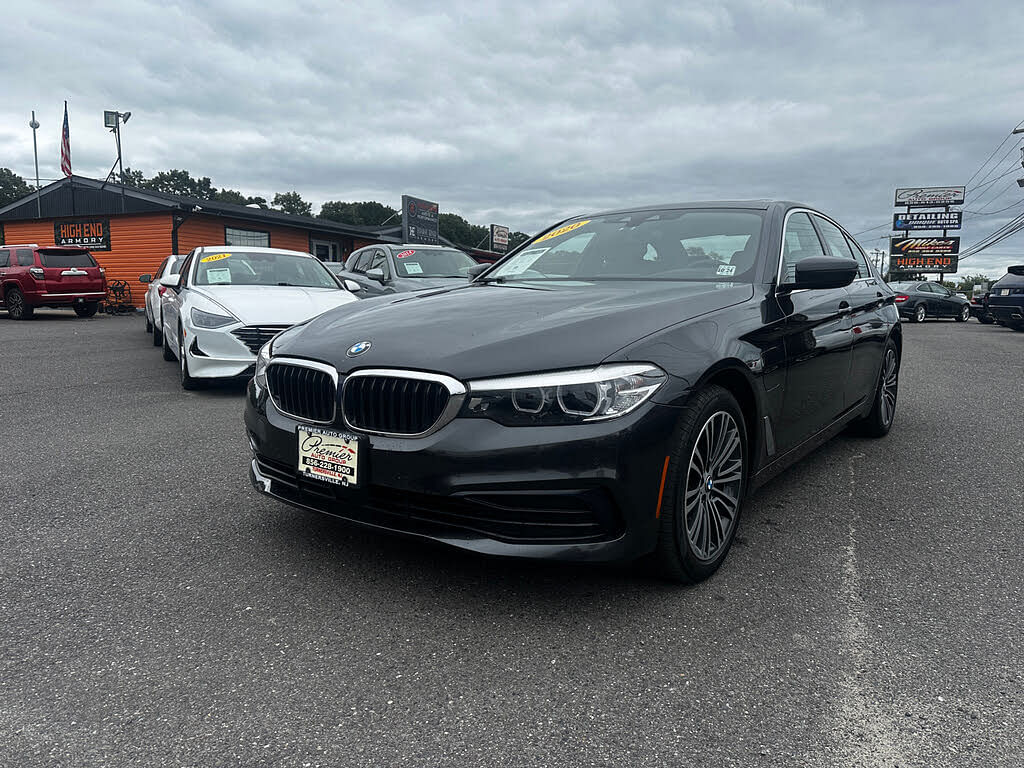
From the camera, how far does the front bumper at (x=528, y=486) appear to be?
2.32 meters

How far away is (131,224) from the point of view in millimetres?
24484

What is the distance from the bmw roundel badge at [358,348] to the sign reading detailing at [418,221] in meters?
32.7

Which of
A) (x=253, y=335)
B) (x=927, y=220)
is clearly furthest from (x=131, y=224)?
(x=927, y=220)

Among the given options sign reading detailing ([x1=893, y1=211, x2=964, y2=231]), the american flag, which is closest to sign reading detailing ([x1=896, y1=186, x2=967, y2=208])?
sign reading detailing ([x1=893, y1=211, x2=964, y2=231])

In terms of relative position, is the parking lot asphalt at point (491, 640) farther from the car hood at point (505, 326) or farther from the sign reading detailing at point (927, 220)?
the sign reading detailing at point (927, 220)

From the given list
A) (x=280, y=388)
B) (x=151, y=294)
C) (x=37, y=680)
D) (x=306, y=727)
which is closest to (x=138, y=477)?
(x=280, y=388)

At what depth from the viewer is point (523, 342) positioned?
2.52 meters

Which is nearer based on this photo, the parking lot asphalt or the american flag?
the parking lot asphalt

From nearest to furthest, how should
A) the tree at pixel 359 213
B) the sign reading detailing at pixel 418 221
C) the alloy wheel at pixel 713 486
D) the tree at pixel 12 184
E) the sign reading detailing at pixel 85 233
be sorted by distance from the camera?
the alloy wheel at pixel 713 486 → the sign reading detailing at pixel 85 233 → the sign reading detailing at pixel 418 221 → the tree at pixel 12 184 → the tree at pixel 359 213

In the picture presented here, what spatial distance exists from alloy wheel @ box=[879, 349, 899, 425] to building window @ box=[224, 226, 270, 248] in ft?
73.8

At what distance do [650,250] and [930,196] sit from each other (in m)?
69.1

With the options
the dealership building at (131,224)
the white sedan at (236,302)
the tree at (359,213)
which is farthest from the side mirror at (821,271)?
the tree at (359,213)

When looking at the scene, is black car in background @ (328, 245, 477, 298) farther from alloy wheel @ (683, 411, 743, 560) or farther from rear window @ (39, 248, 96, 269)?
rear window @ (39, 248, 96, 269)

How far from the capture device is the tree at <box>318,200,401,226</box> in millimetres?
87312
